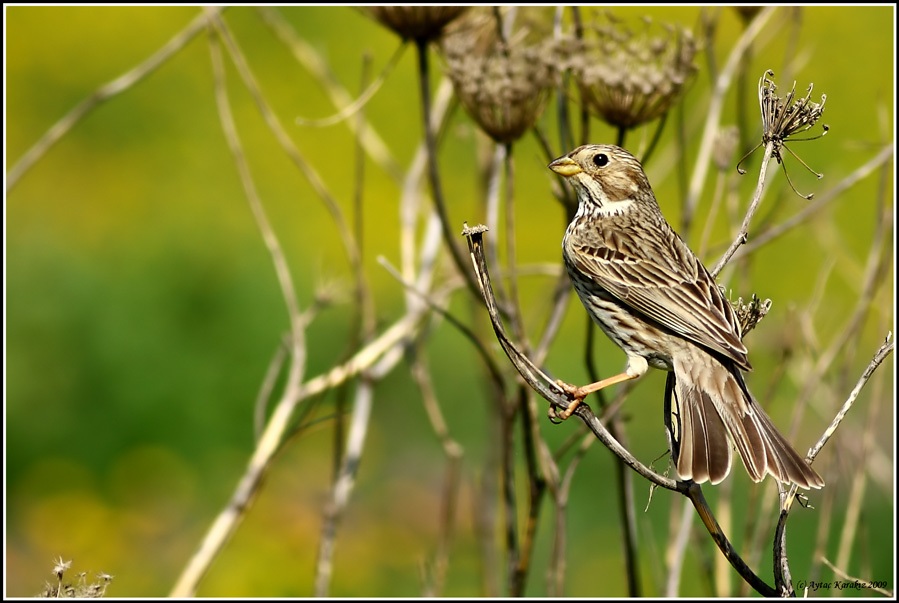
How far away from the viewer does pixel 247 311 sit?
24.9ft

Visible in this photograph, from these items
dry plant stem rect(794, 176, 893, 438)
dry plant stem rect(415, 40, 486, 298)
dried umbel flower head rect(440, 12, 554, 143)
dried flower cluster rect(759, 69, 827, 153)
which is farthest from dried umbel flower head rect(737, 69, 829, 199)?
dry plant stem rect(794, 176, 893, 438)

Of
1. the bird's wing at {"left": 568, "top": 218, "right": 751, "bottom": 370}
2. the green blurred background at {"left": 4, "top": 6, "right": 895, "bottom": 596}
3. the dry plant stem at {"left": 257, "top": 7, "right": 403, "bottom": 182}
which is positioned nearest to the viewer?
the bird's wing at {"left": 568, "top": 218, "right": 751, "bottom": 370}

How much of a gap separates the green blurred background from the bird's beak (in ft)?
1.14

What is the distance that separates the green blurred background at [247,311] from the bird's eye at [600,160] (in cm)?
31

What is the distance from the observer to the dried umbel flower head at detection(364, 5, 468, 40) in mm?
3742

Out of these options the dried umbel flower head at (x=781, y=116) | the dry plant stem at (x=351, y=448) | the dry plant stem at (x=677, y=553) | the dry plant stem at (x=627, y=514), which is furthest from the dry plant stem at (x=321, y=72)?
the dried umbel flower head at (x=781, y=116)

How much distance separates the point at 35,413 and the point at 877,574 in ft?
16.7

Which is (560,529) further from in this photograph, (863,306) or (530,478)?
(863,306)

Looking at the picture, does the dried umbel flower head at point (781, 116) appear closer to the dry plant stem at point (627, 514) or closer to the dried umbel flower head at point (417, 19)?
the dry plant stem at point (627, 514)

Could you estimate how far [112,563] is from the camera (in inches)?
223

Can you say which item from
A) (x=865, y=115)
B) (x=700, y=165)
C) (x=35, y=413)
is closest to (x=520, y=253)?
(x=865, y=115)

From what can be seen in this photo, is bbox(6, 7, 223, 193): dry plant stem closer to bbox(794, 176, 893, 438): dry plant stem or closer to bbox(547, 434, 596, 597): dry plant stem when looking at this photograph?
bbox(547, 434, 596, 597): dry plant stem

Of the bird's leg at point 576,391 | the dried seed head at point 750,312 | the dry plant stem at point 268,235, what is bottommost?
the bird's leg at point 576,391

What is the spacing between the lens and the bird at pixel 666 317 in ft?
9.11
